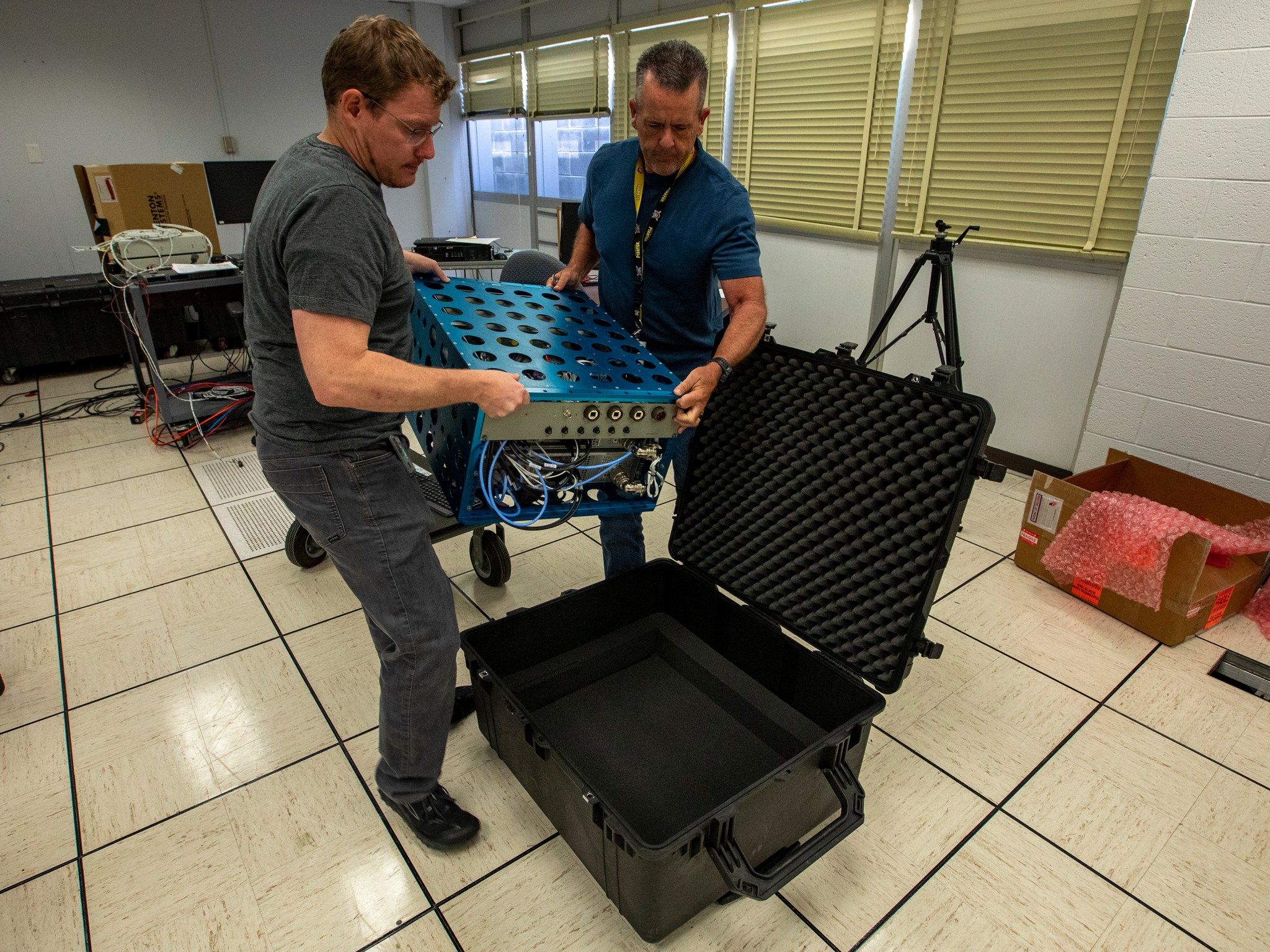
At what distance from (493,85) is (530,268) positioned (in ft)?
15.4

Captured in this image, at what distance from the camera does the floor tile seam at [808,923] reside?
4.10ft

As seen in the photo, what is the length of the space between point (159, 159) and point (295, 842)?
6.03m

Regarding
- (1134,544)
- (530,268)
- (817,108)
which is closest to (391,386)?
(530,268)

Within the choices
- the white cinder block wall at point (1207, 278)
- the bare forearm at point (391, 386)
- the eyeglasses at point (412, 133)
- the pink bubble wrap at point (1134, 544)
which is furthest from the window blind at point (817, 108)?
the bare forearm at point (391, 386)

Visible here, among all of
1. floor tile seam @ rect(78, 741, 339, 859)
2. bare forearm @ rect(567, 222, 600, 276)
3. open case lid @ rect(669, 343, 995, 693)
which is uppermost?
bare forearm @ rect(567, 222, 600, 276)

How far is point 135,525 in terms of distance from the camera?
2646 mm

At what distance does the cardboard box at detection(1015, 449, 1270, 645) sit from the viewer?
2.00 meters

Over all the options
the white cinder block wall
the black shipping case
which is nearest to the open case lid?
the black shipping case

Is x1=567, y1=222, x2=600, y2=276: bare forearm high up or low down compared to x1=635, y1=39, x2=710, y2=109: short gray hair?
down

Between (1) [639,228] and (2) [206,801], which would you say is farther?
(1) [639,228]

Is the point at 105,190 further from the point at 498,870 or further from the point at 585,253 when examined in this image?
the point at 498,870

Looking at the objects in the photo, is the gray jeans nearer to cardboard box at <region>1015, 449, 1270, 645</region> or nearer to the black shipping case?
the black shipping case

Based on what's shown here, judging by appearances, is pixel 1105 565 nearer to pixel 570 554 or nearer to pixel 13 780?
pixel 570 554

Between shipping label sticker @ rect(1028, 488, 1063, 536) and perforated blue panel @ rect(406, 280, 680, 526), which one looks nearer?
perforated blue panel @ rect(406, 280, 680, 526)
